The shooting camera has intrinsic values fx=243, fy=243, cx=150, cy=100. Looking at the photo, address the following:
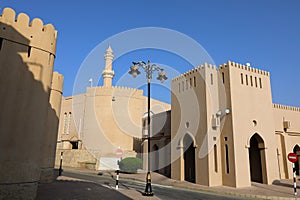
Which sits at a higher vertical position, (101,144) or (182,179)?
(101,144)

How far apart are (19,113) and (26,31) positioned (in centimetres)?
307

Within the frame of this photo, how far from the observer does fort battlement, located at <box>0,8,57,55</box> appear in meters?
8.43

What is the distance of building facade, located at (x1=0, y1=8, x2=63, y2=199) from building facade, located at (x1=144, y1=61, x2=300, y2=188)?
1262 centimetres

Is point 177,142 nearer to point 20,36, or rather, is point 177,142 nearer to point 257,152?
point 257,152

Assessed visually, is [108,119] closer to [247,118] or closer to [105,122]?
[105,122]

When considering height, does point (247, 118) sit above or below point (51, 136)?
above

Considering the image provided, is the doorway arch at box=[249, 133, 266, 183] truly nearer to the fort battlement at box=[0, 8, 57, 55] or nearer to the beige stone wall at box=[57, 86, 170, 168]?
the fort battlement at box=[0, 8, 57, 55]

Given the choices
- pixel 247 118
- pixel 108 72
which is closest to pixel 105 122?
pixel 108 72

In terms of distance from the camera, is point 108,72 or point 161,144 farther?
point 108,72

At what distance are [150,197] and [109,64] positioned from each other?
34.8 meters

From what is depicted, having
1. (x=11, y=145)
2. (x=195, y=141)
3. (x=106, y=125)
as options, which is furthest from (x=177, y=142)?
(x=106, y=125)

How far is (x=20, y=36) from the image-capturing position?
343 inches

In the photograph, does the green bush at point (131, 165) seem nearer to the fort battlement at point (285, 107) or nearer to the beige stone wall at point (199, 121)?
the beige stone wall at point (199, 121)

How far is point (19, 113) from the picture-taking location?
26.9 feet
